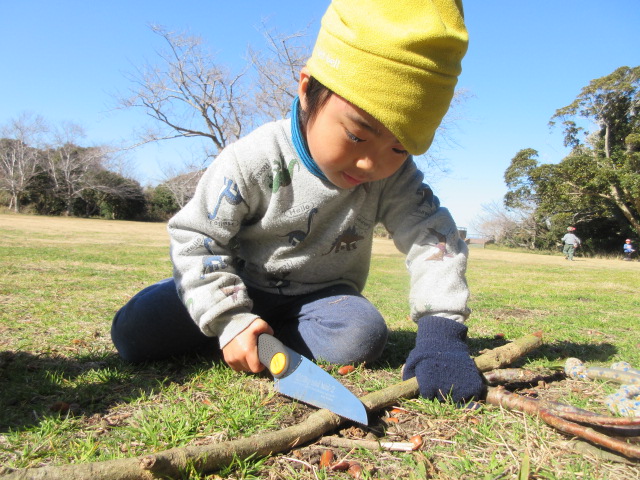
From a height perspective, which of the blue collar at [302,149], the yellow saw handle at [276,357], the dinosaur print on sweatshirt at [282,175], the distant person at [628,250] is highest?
the blue collar at [302,149]

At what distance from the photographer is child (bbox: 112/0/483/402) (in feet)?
6.02

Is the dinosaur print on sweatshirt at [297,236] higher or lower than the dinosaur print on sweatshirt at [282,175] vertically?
lower

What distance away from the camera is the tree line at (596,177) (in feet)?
84.6

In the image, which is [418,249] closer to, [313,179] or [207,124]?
[313,179]

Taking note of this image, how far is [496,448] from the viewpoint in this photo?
1.47 meters

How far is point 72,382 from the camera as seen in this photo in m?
2.02

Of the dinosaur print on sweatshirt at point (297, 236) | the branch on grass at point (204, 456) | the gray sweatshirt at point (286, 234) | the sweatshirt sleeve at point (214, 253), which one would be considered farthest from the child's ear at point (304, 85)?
the branch on grass at point (204, 456)

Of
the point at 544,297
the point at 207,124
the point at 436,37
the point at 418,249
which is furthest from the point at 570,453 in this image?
the point at 207,124

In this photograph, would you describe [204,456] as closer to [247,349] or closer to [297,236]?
[247,349]

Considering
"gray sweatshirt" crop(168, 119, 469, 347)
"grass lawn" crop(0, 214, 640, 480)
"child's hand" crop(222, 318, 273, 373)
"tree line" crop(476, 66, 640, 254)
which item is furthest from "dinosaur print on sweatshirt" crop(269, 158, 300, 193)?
"tree line" crop(476, 66, 640, 254)

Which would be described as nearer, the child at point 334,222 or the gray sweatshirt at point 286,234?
the child at point 334,222

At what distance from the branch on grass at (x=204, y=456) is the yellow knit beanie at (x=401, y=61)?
3.46 ft

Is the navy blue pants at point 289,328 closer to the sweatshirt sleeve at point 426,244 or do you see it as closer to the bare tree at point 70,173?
the sweatshirt sleeve at point 426,244

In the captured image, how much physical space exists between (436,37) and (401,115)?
31cm
